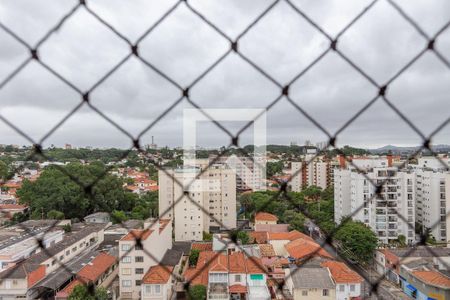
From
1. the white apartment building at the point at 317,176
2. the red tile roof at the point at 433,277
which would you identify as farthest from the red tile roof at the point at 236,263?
the white apartment building at the point at 317,176

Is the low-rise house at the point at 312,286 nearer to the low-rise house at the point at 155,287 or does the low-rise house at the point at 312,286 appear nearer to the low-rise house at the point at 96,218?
the low-rise house at the point at 155,287

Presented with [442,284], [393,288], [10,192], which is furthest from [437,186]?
[10,192]

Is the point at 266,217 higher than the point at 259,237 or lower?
higher

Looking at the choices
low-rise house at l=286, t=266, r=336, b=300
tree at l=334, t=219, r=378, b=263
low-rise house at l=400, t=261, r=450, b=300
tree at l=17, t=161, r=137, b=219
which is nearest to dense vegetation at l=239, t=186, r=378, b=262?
tree at l=334, t=219, r=378, b=263

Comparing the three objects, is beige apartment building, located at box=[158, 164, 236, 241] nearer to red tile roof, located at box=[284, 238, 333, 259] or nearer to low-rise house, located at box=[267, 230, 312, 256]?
low-rise house, located at box=[267, 230, 312, 256]

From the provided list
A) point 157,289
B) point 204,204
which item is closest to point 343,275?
point 157,289

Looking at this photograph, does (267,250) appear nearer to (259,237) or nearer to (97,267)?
(259,237)

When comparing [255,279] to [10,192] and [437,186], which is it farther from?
[10,192]
